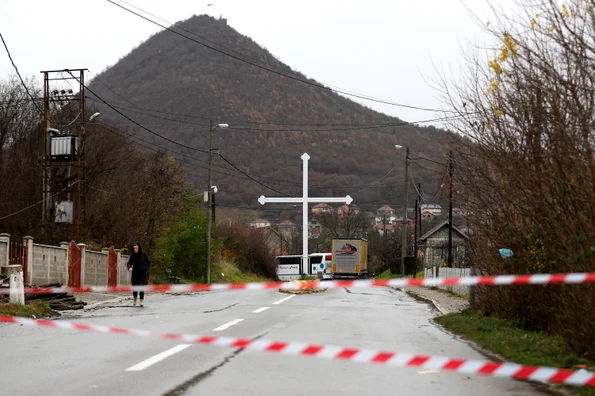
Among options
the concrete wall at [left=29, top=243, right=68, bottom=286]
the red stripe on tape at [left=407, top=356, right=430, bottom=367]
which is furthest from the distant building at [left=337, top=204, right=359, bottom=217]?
the red stripe on tape at [left=407, top=356, right=430, bottom=367]

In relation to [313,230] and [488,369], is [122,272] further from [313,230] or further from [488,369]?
[313,230]

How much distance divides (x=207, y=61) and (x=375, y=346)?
4353 inches

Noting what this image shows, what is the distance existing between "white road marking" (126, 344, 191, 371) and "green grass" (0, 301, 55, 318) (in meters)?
6.98

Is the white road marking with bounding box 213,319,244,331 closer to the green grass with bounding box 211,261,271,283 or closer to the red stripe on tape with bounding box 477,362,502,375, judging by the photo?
the red stripe on tape with bounding box 477,362,502,375

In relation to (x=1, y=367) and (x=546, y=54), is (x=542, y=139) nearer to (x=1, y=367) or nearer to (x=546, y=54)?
(x=546, y=54)

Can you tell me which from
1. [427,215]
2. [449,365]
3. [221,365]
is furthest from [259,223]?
[449,365]

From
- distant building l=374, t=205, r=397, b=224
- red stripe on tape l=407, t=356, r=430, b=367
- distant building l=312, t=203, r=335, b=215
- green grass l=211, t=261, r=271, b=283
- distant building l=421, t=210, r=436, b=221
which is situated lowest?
green grass l=211, t=261, r=271, b=283

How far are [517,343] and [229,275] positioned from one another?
5579 centimetres

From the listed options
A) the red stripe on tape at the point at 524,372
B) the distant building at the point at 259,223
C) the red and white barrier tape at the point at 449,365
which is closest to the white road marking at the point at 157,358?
the red and white barrier tape at the point at 449,365

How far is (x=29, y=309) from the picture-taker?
1784cm

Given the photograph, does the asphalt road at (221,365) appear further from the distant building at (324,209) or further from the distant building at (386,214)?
the distant building at (324,209)

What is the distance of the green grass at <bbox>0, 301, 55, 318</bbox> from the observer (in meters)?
16.9

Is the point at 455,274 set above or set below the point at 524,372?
above

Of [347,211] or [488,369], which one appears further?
[347,211]
